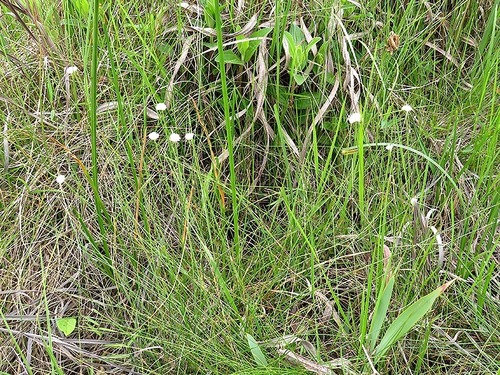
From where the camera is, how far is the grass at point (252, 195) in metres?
1.02

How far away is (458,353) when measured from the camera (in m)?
1.02

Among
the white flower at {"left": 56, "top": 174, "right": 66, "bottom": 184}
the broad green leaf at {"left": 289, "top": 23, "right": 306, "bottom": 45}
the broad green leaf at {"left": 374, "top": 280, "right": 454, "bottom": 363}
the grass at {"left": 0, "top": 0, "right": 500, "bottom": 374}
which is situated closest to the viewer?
the broad green leaf at {"left": 374, "top": 280, "right": 454, "bottom": 363}

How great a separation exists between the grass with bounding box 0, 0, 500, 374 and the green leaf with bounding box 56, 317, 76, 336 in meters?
0.02

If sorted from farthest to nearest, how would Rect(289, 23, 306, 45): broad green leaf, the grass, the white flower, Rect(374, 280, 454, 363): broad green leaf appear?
Rect(289, 23, 306, 45): broad green leaf → the white flower → the grass → Rect(374, 280, 454, 363): broad green leaf

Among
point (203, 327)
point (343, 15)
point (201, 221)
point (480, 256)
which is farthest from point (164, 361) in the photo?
point (343, 15)

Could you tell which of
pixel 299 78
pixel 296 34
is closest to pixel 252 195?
pixel 299 78

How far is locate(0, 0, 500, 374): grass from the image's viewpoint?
1.02m

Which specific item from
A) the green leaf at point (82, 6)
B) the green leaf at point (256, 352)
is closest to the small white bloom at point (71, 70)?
the green leaf at point (82, 6)

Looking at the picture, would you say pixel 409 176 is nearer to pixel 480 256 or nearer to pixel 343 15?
pixel 480 256

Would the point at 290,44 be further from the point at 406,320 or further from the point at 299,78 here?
the point at 406,320

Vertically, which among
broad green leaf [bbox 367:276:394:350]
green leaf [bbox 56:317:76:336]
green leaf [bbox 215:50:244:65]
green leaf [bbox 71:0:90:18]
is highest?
green leaf [bbox 71:0:90:18]

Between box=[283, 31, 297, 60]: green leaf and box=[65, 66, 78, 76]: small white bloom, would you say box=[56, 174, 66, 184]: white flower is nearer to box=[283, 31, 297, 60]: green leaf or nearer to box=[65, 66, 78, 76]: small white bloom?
box=[65, 66, 78, 76]: small white bloom

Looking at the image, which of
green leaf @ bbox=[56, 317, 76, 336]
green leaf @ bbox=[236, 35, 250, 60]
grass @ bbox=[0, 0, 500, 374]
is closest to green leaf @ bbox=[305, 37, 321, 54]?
grass @ bbox=[0, 0, 500, 374]

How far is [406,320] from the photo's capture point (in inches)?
35.7
